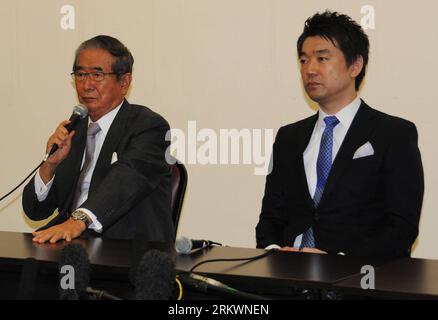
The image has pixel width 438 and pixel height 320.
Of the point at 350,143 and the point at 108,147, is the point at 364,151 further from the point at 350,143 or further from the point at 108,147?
the point at 108,147

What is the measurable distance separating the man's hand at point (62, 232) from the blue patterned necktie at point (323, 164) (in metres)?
0.82

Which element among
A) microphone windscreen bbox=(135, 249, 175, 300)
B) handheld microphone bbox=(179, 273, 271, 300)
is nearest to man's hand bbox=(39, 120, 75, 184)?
handheld microphone bbox=(179, 273, 271, 300)

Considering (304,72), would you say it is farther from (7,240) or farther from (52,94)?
(52,94)

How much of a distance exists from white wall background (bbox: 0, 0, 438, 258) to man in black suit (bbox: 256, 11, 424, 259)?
2.12ft

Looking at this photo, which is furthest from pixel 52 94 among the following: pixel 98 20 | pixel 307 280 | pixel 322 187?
pixel 307 280

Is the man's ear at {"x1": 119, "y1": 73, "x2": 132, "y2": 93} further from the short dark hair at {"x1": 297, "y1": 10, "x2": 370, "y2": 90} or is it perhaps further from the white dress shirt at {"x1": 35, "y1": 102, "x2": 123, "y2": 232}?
the short dark hair at {"x1": 297, "y1": 10, "x2": 370, "y2": 90}

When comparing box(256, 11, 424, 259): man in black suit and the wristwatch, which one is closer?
box(256, 11, 424, 259): man in black suit

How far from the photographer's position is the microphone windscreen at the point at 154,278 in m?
1.29

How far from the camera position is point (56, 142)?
Result: 9.87 feet

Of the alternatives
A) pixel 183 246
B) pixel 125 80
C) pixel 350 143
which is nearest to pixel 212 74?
pixel 125 80

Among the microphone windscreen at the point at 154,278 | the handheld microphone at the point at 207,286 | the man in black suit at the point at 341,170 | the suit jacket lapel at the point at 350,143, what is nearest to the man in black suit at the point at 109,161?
the man in black suit at the point at 341,170

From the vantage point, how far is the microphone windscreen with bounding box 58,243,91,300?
4.92 ft

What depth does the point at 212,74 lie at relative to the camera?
400cm

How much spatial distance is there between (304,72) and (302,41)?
145 millimetres
